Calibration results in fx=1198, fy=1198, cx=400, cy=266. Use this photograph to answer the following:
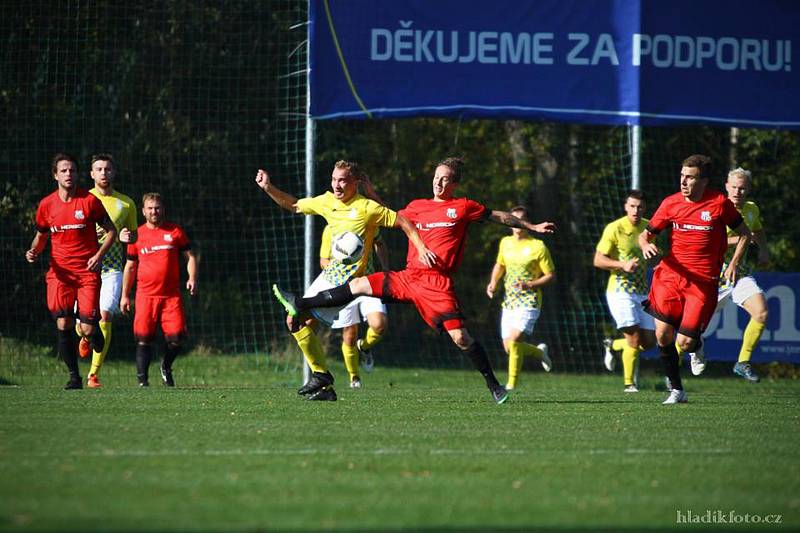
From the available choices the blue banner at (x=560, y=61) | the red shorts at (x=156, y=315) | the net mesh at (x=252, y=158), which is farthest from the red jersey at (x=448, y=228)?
the net mesh at (x=252, y=158)

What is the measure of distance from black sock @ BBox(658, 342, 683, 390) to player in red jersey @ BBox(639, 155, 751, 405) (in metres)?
0.13

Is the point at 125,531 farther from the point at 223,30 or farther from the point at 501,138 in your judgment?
the point at 501,138

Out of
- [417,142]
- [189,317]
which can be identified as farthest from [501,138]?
[189,317]

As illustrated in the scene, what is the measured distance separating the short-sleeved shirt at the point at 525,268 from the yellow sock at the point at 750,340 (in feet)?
7.72

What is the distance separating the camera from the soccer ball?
10.7 meters

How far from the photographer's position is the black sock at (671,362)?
10945 mm

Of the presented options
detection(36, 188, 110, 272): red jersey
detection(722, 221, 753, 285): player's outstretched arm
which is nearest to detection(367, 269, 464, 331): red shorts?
detection(722, 221, 753, 285): player's outstretched arm

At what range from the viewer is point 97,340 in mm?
12578

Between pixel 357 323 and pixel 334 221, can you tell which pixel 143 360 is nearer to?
pixel 357 323

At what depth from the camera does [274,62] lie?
2127cm

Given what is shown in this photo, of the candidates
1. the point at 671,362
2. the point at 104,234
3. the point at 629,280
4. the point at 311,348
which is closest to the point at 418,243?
the point at 311,348

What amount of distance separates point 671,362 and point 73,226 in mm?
5866

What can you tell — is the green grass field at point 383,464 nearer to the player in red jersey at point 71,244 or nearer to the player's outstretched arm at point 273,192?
the player in red jersey at point 71,244

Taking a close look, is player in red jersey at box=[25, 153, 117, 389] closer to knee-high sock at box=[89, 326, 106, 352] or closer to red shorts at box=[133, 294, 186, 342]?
knee-high sock at box=[89, 326, 106, 352]
